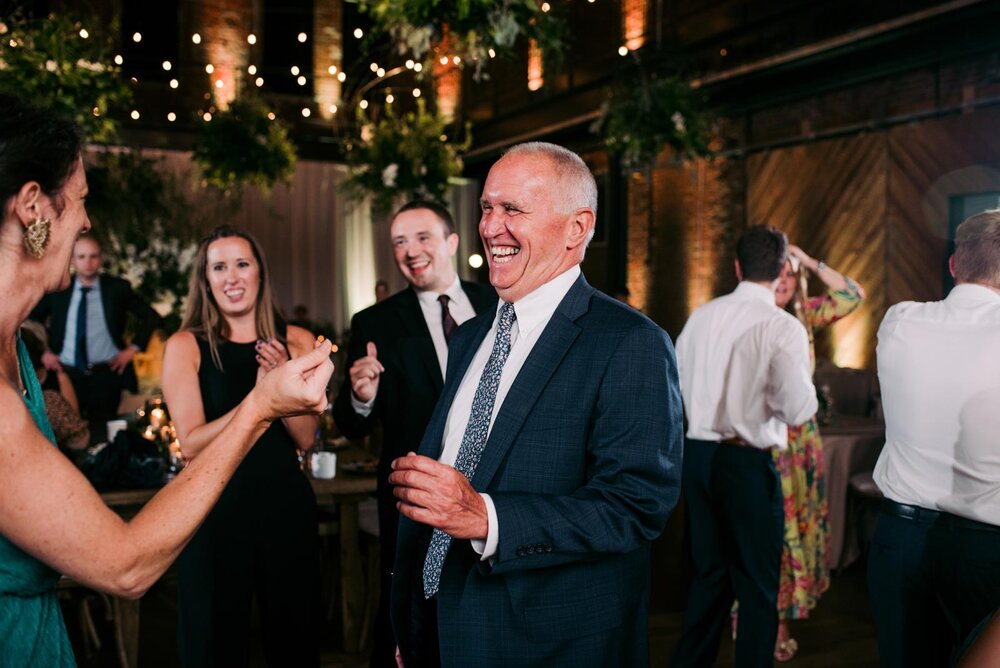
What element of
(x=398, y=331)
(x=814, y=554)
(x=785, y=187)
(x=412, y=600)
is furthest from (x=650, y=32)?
(x=412, y=600)

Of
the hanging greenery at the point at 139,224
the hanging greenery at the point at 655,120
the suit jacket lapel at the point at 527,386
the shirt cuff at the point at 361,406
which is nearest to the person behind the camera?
the suit jacket lapel at the point at 527,386

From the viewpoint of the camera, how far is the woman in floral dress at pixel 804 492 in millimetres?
4344

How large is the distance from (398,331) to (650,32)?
827cm

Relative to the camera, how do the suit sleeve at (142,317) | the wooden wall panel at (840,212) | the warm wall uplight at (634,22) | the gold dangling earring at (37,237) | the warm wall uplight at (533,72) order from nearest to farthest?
the gold dangling earring at (37,237) < the suit sleeve at (142,317) < the wooden wall panel at (840,212) < the warm wall uplight at (634,22) < the warm wall uplight at (533,72)

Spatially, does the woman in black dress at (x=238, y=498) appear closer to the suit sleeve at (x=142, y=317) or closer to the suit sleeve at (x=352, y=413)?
the suit sleeve at (x=352, y=413)

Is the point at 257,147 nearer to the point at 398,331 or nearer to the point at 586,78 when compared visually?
the point at 586,78

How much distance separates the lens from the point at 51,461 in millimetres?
1369

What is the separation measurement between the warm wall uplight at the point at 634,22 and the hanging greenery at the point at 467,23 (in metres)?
6.87

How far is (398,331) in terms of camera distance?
3287 mm

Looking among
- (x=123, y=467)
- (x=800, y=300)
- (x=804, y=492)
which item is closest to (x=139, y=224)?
(x=123, y=467)

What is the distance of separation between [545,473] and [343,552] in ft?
8.60

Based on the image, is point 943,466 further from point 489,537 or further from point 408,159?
point 408,159

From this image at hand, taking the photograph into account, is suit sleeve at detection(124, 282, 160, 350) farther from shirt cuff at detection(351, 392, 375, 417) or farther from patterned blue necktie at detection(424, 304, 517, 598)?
patterned blue necktie at detection(424, 304, 517, 598)

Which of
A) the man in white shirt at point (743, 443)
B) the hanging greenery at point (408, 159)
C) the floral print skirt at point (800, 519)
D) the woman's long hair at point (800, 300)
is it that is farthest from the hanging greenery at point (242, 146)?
the floral print skirt at point (800, 519)
